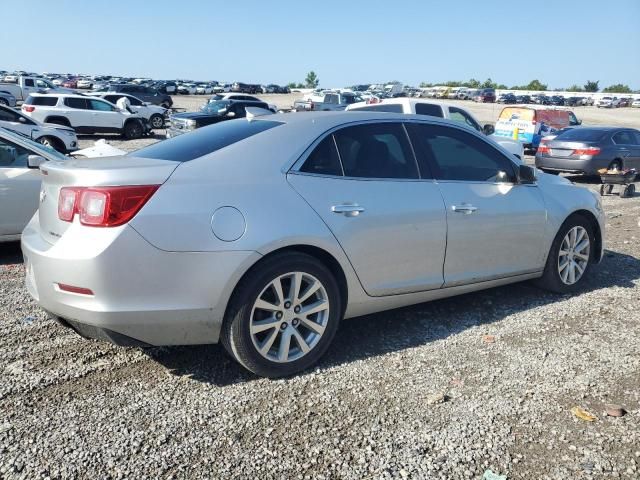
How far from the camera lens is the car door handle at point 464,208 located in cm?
434

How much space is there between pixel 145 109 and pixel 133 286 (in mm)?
26412

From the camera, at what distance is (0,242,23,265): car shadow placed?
Answer: 6254mm

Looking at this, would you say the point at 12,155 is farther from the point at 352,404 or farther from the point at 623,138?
the point at 623,138

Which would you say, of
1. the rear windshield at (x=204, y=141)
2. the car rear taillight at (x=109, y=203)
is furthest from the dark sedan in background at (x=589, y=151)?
the car rear taillight at (x=109, y=203)

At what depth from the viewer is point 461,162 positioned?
4645mm

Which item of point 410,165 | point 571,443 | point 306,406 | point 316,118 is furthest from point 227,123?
point 571,443

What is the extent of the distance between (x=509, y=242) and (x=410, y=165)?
1.11 meters

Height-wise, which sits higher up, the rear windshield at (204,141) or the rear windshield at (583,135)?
the rear windshield at (204,141)

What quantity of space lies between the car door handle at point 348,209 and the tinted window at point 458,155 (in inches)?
32.8

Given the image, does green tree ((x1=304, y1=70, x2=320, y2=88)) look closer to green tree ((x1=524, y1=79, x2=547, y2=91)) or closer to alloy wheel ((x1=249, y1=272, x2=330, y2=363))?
green tree ((x1=524, y1=79, x2=547, y2=91))

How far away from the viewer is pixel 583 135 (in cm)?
1477

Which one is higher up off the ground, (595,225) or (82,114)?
(595,225)

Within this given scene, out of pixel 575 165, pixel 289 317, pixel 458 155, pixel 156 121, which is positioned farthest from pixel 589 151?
pixel 156 121

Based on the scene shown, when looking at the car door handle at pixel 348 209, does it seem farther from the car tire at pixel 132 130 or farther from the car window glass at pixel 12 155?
the car tire at pixel 132 130
